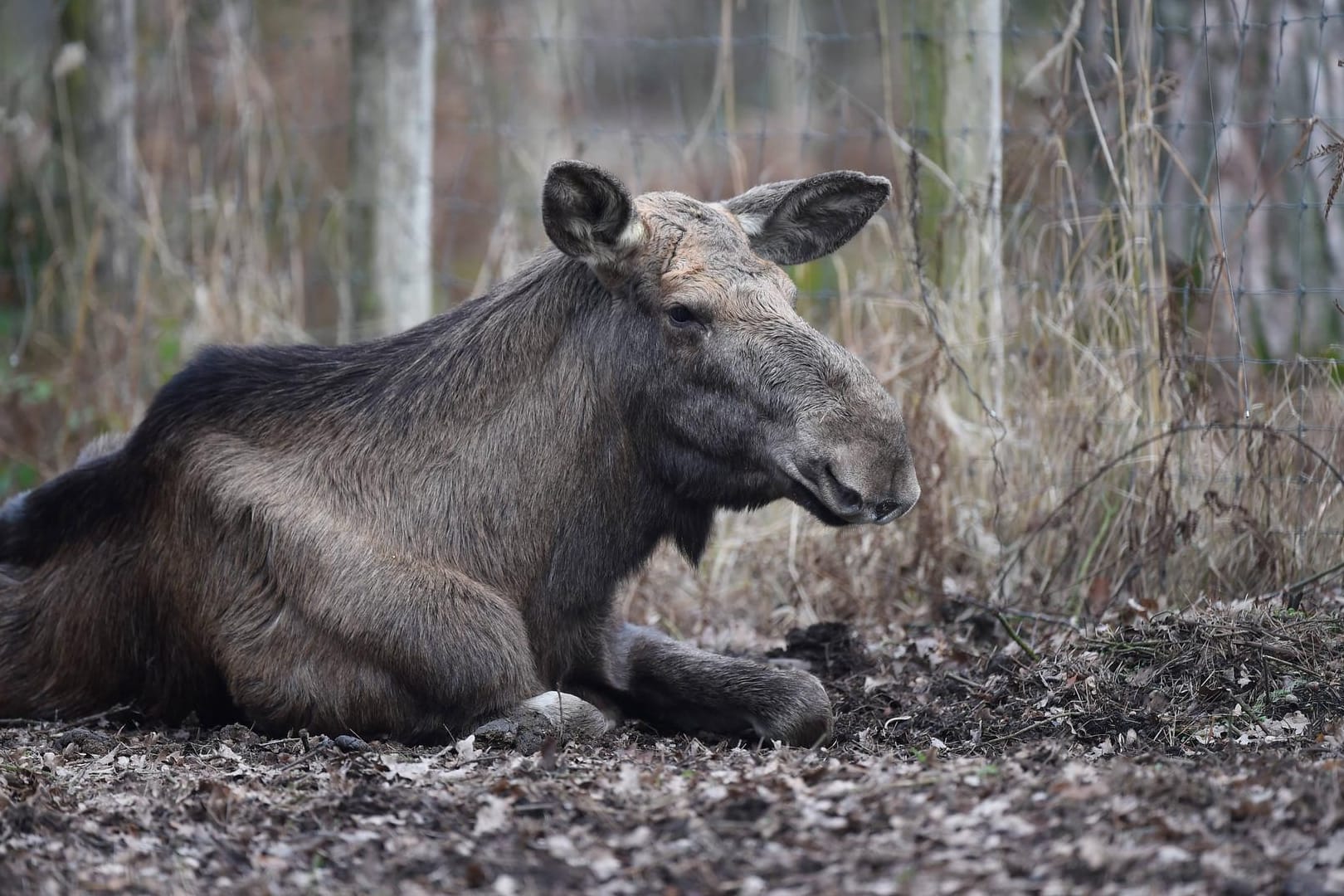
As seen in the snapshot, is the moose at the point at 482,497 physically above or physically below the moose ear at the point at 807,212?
below

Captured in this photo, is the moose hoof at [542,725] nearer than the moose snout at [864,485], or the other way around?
the moose snout at [864,485]

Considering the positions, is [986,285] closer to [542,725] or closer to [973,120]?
[973,120]

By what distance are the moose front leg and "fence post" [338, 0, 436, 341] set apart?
4175 mm

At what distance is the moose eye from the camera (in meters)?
4.88

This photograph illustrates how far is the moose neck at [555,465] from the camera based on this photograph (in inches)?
197

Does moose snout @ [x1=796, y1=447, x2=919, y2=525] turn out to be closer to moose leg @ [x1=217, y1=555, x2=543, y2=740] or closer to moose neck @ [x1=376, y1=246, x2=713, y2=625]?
moose neck @ [x1=376, y1=246, x2=713, y2=625]

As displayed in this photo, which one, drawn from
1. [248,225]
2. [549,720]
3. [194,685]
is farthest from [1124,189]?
[248,225]

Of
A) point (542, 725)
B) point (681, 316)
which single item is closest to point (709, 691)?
point (542, 725)

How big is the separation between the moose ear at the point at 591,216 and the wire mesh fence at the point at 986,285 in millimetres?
1948

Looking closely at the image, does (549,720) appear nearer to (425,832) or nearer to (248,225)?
(425,832)

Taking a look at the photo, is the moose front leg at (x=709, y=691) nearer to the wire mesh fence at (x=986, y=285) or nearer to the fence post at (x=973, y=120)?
the wire mesh fence at (x=986, y=285)

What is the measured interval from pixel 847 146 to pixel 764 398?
16.6 m

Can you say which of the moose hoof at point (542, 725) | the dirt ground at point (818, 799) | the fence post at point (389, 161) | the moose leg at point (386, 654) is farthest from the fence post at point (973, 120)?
the fence post at point (389, 161)

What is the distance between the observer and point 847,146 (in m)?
20.8
